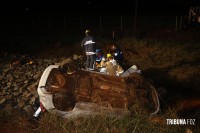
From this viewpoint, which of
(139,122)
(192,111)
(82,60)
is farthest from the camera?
(82,60)

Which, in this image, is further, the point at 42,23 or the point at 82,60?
the point at 42,23

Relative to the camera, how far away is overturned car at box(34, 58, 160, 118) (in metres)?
6.20

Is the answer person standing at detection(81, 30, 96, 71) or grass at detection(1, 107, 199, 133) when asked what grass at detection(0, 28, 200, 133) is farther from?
person standing at detection(81, 30, 96, 71)

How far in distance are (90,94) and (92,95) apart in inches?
2.0

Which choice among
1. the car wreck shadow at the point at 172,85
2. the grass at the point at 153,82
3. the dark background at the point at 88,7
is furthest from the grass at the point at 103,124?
the dark background at the point at 88,7

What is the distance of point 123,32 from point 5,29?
11.3 meters

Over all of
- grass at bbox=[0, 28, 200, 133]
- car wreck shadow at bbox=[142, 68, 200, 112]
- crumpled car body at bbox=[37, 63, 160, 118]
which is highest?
crumpled car body at bbox=[37, 63, 160, 118]

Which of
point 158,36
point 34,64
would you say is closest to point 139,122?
point 34,64

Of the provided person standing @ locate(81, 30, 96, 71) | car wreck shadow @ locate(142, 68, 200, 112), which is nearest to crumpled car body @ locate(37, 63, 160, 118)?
car wreck shadow @ locate(142, 68, 200, 112)

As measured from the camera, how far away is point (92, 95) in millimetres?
6316

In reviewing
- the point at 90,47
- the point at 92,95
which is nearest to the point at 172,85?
the point at 90,47

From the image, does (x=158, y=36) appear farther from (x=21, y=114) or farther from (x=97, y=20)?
(x=21, y=114)

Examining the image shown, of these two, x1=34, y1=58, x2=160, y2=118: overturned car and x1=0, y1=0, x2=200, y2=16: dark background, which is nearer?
x1=34, y1=58, x2=160, y2=118: overturned car

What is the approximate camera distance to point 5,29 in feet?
90.6
